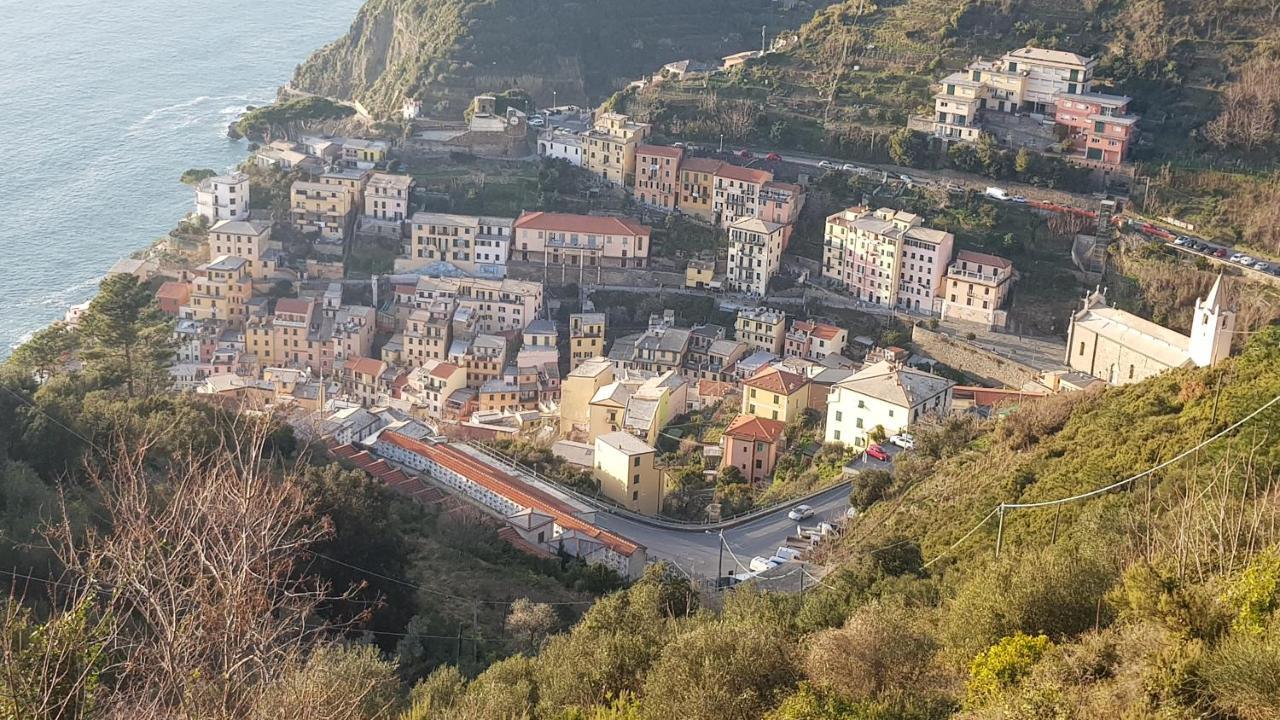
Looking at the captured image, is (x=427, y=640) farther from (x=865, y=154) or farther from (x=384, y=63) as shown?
(x=384, y=63)

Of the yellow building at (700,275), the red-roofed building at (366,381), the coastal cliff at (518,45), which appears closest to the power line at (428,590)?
the red-roofed building at (366,381)

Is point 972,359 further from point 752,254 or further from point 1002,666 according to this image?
point 1002,666

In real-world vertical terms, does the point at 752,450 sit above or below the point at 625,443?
below

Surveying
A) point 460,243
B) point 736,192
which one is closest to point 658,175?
point 736,192

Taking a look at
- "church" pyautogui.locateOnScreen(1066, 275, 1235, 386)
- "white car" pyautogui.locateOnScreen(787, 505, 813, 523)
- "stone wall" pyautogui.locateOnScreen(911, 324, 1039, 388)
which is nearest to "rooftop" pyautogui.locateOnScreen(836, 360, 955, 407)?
"church" pyautogui.locateOnScreen(1066, 275, 1235, 386)

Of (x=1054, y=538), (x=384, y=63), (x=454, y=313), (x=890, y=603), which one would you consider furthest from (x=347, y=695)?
(x=384, y=63)

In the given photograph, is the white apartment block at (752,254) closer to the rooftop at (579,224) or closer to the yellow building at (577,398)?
the rooftop at (579,224)
